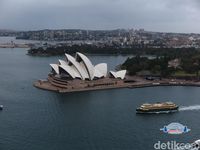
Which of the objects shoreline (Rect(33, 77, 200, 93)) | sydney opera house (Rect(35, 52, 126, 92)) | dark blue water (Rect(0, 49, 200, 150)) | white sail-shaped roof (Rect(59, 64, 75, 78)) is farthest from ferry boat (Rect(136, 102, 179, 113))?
white sail-shaped roof (Rect(59, 64, 75, 78))

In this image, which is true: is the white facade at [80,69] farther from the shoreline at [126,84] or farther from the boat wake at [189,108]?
the boat wake at [189,108]

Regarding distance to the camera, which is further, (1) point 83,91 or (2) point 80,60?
(2) point 80,60

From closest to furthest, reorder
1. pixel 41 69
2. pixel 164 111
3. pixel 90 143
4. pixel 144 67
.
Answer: pixel 90 143 → pixel 164 111 → pixel 144 67 → pixel 41 69

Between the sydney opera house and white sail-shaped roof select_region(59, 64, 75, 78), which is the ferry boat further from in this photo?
white sail-shaped roof select_region(59, 64, 75, 78)

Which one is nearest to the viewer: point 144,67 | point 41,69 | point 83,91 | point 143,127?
point 143,127

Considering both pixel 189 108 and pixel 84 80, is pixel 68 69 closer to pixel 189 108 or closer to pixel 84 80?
pixel 84 80

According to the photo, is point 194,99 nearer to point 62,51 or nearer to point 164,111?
point 164,111

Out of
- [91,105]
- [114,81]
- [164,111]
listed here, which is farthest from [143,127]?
[114,81]
